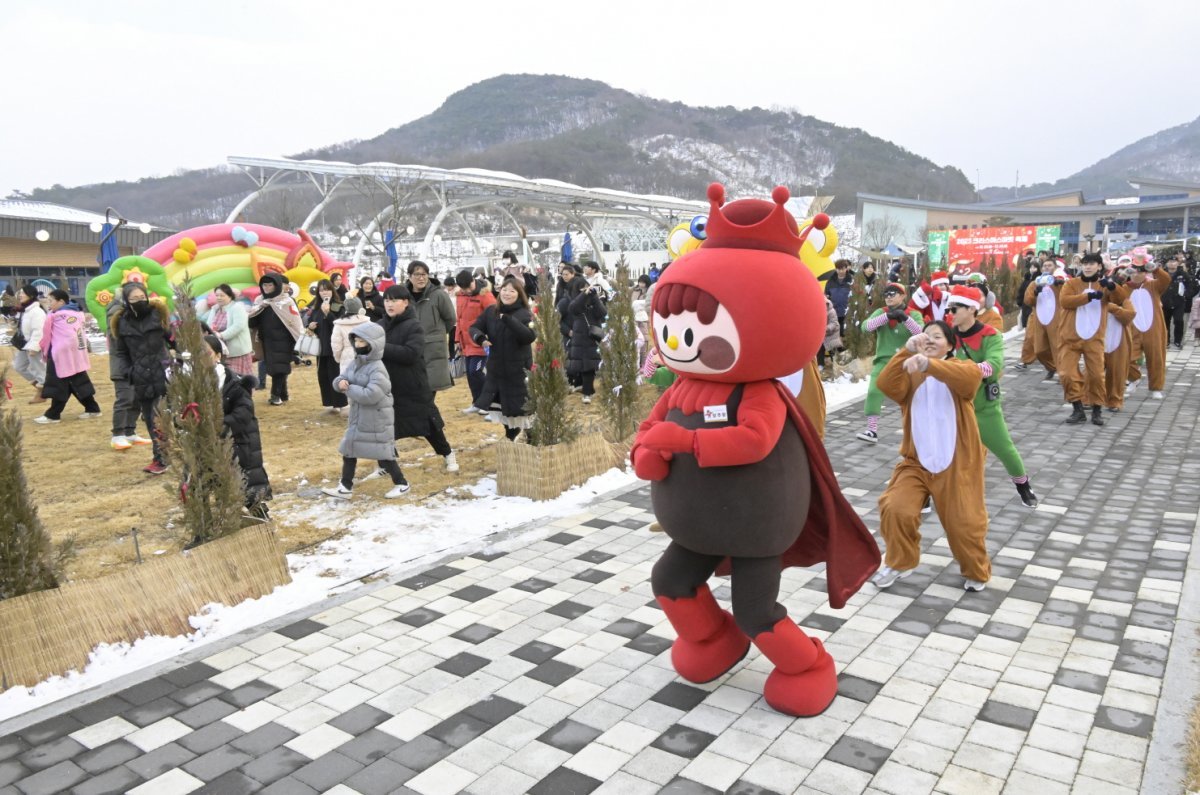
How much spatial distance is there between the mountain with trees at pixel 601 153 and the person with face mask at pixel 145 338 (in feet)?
111

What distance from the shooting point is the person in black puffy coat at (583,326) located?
1073 cm

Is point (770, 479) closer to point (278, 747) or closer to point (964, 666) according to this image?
point (964, 666)

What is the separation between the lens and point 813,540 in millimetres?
3809

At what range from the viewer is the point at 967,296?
5.27 meters

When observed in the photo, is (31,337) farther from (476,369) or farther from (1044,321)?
(1044,321)

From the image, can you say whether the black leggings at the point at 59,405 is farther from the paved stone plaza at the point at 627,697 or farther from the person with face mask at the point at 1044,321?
the person with face mask at the point at 1044,321

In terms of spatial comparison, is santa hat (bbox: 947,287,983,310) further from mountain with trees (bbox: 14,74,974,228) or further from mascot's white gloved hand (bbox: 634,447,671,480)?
mountain with trees (bbox: 14,74,974,228)

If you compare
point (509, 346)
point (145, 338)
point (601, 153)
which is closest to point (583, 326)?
point (509, 346)

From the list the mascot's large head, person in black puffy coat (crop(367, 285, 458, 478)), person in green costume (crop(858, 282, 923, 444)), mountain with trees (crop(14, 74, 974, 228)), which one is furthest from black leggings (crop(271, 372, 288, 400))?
mountain with trees (crop(14, 74, 974, 228))

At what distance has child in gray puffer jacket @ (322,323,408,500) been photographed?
6.57 metres

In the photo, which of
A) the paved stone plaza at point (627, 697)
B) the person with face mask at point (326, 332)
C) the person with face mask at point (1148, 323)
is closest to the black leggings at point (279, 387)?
the person with face mask at point (326, 332)

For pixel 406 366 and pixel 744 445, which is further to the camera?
pixel 406 366

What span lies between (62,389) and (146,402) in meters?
3.09

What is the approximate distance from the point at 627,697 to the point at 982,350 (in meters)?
3.20
